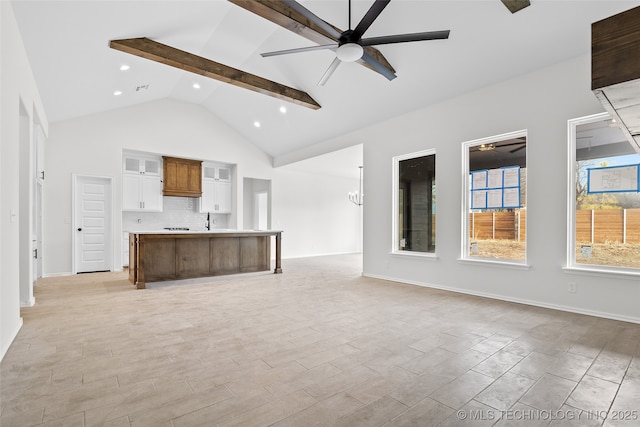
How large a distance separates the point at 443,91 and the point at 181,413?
201 inches

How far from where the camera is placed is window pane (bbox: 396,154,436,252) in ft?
18.3

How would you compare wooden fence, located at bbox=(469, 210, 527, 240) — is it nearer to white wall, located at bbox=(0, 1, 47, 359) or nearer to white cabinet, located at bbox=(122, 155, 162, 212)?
white wall, located at bbox=(0, 1, 47, 359)

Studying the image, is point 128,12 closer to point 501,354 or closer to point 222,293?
point 222,293

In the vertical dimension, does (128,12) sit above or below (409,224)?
above

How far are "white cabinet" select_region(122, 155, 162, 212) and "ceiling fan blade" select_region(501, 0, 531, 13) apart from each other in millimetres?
7557

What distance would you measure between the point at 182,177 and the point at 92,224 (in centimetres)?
218

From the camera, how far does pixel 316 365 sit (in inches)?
96.6

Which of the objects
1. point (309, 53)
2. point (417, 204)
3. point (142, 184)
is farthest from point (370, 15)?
point (142, 184)

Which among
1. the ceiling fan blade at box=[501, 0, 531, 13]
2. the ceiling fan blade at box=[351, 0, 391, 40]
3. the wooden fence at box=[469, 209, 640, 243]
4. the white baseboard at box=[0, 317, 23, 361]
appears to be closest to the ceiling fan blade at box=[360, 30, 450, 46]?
the ceiling fan blade at box=[351, 0, 391, 40]

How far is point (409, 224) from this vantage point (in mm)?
6023

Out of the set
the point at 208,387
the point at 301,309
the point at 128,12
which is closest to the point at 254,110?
the point at 128,12

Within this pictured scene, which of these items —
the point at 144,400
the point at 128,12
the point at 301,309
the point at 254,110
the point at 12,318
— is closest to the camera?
the point at 144,400

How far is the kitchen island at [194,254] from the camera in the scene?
17.8ft

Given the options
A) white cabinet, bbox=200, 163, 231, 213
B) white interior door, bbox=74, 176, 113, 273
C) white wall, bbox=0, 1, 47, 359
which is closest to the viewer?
white wall, bbox=0, 1, 47, 359
